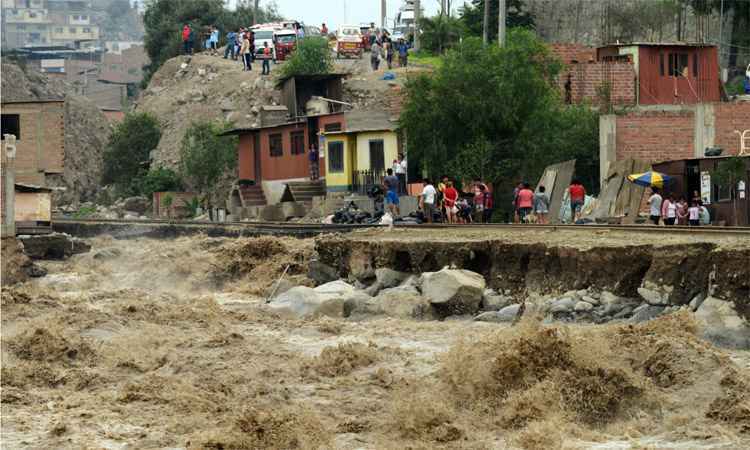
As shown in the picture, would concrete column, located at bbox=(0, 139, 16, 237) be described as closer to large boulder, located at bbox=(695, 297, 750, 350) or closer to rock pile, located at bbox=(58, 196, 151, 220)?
large boulder, located at bbox=(695, 297, 750, 350)

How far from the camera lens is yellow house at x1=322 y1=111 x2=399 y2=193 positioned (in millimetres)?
49312

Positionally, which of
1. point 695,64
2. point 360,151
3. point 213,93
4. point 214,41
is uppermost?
point 214,41

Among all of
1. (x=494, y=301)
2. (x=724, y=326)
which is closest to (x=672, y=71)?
(x=494, y=301)

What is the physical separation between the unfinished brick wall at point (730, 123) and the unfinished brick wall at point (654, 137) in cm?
77

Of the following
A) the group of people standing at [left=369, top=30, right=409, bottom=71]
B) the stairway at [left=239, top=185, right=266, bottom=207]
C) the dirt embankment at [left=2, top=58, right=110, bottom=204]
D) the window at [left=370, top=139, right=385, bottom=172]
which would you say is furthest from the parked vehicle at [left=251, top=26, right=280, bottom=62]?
the window at [left=370, top=139, right=385, bottom=172]

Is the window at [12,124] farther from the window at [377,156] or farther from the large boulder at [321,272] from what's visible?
the large boulder at [321,272]

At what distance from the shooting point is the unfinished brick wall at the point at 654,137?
131 feet

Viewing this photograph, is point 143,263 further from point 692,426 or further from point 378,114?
point 692,426

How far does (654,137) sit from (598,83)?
13.8 meters

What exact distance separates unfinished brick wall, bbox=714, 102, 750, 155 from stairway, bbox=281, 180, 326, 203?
17.5 m

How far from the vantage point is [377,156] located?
4981 centimetres

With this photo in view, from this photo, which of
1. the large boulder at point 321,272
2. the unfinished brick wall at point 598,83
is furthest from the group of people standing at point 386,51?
the large boulder at point 321,272

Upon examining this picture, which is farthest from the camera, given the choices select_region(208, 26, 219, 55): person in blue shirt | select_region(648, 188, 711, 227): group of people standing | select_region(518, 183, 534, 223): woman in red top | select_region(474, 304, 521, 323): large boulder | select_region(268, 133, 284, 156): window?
select_region(208, 26, 219, 55): person in blue shirt

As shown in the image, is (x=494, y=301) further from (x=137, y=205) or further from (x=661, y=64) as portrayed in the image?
(x=137, y=205)
